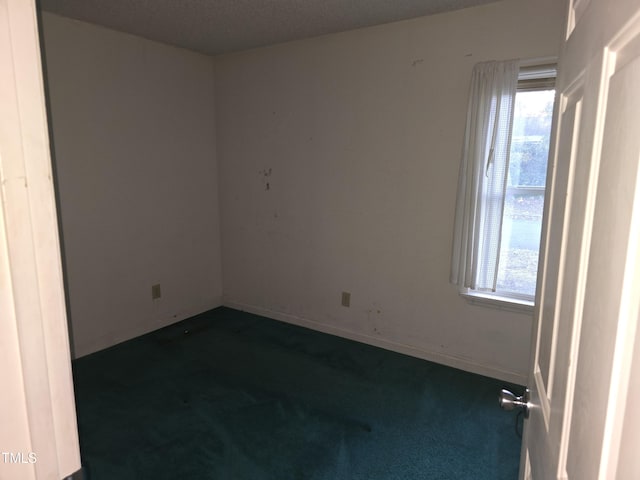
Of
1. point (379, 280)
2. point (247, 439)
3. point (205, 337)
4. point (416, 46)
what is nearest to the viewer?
point (247, 439)

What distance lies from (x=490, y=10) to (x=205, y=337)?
119 inches

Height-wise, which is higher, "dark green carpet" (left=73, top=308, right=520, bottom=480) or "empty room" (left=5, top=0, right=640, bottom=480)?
"empty room" (left=5, top=0, right=640, bottom=480)

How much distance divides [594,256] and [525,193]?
2.25 m

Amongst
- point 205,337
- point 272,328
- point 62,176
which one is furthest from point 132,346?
point 62,176

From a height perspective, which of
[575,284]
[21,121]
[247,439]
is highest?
[21,121]

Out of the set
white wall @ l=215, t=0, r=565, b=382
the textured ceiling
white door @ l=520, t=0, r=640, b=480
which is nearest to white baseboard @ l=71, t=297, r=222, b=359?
white wall @ l=215, t=0, r=565, b=382

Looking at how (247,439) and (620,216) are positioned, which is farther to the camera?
(247,439)

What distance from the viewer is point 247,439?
83.4 inches

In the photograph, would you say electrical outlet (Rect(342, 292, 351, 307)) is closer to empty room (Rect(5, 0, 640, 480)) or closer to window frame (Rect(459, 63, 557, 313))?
empty room (Rect(5, 0, 640, 480))

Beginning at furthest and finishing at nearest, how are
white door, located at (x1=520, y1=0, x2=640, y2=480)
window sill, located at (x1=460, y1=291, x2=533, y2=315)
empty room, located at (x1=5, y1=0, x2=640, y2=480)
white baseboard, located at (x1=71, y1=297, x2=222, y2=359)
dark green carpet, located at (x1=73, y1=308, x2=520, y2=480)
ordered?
white baseboard, located at (x1=71, y1=297, x2=222, y2=359) < window sill, located at (x1=460, y1=291, x2=533, y2=315) < empty room, located at (x1=5, y1=0, x2=640, y2=480) < dark green carpet, located at (x1=73, y1=308, x2=520, y2=480) < white door, located at (x1=520, y1=0, x2=640, y2=480)

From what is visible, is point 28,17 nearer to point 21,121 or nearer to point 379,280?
point 21,121

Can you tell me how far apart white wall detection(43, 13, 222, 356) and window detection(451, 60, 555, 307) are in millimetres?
2283

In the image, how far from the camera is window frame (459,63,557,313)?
2359 millimetres

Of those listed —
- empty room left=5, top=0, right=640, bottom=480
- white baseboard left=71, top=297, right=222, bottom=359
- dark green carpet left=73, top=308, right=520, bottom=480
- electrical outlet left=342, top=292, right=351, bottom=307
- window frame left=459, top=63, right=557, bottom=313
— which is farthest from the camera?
electrical outlet left=342, top=292, right=351, bottom=307
